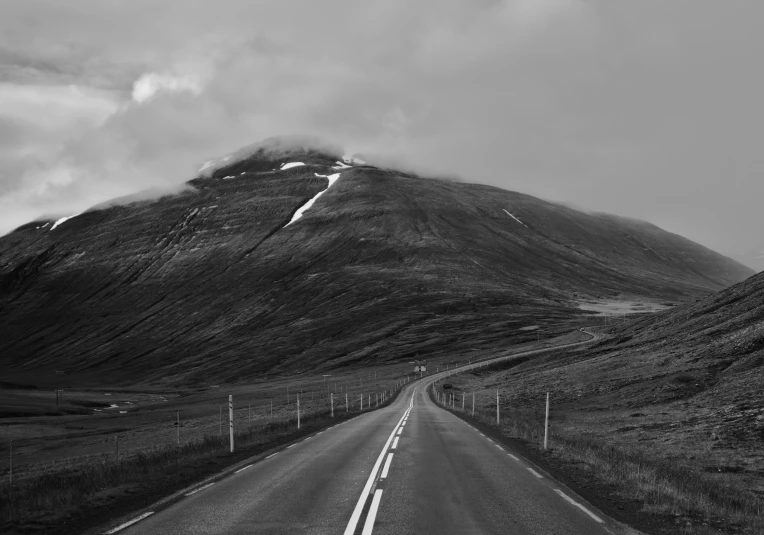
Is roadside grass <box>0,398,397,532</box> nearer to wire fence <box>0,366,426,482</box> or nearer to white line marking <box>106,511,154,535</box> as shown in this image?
wire fence <box>0,366,426,482</box>

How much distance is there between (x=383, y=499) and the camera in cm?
1402

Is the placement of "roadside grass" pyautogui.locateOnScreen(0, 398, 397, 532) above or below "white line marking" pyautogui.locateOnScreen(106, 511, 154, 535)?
below

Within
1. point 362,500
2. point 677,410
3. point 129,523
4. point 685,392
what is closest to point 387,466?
point 362,500

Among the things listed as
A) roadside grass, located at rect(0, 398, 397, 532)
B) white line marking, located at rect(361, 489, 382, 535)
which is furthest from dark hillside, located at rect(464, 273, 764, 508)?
roadside grass, located at rect(0, 398, 397, 532)

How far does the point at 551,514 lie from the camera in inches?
505

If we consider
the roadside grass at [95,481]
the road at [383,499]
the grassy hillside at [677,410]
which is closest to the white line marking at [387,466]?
the road at [383,499]

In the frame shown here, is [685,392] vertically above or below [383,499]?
below

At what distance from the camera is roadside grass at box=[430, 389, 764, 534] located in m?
12.9

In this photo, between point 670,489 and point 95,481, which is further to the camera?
point 95,481

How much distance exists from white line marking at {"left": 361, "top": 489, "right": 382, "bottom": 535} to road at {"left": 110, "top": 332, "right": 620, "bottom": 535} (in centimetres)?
2

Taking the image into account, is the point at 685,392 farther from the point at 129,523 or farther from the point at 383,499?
the point at 129,523

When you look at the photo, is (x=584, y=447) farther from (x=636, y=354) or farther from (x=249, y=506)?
(x=636, y=354)

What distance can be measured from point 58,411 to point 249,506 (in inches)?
3494

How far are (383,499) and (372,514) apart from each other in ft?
4.99
